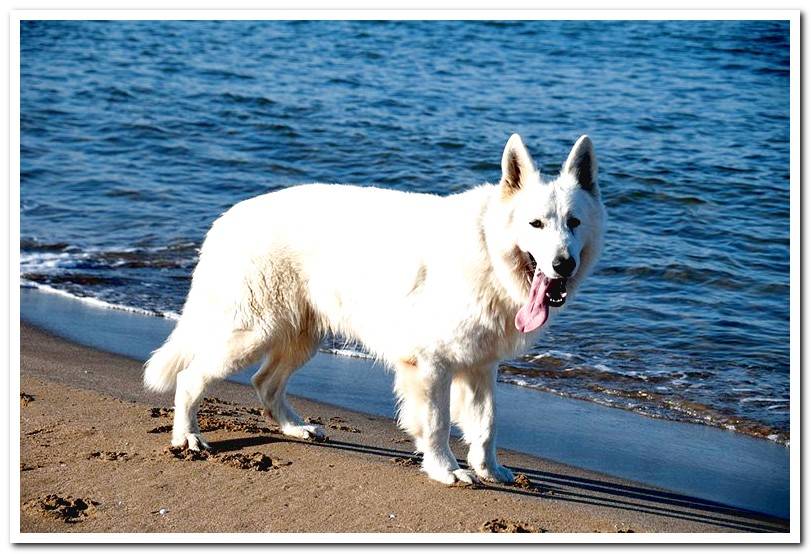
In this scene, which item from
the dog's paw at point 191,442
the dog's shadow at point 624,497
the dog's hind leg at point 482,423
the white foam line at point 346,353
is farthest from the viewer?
the white foam line at point 346,353

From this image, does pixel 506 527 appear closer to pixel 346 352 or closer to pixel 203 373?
pixel 203 373

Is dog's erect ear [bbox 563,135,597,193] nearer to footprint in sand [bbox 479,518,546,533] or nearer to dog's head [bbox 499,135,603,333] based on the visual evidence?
dog's head [bbox 499,135,603,333]

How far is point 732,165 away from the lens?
13.3 meters

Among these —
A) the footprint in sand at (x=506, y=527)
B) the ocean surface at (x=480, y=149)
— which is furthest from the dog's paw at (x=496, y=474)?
the ocean surface at (x=480, y=149)

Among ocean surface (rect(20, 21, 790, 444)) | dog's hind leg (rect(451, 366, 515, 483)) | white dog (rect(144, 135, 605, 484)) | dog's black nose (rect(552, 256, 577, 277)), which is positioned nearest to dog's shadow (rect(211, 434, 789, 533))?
dog's hind leg (rect(451, 366, 515, 483))

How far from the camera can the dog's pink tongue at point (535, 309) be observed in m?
5.11

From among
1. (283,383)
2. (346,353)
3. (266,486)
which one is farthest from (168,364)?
(346,353)

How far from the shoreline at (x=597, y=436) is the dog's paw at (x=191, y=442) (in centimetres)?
125

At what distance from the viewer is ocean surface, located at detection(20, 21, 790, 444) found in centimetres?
855

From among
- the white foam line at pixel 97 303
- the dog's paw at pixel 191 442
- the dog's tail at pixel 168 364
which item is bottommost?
the white foam line at pixel 97 303

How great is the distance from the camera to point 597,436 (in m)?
6.69

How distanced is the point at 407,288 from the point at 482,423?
0.84 meters

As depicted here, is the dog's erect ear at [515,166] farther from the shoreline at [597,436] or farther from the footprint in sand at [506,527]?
the shoreline at [597,436]

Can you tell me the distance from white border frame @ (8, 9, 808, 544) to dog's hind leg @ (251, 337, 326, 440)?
140 cm
